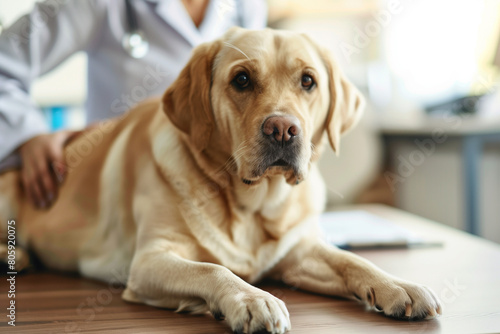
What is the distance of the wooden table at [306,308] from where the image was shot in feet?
2.94

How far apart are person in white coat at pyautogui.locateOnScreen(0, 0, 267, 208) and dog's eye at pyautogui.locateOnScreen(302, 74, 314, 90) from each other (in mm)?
778

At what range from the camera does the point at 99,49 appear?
189 centimetres

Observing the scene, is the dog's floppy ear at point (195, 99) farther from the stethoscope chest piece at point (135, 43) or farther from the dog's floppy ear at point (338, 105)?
the stethoscope chest piece at point (135, 43)

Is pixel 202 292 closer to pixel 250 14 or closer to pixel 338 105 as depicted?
pixel 338 105

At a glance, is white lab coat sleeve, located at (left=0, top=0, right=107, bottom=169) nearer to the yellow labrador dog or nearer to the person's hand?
the person's hand

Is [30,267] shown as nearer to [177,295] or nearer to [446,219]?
[177,295]

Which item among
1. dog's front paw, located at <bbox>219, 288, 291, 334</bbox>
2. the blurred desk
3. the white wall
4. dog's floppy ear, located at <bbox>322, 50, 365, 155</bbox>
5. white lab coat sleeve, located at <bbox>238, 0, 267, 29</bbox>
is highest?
white lab coat sleeve, located at <bbox>238, 0, 267, 29</bbox>

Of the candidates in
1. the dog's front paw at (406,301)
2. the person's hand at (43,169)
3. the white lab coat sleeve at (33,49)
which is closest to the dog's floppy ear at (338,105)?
the dog's front paw at (406,301)

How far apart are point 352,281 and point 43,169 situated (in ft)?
3.46

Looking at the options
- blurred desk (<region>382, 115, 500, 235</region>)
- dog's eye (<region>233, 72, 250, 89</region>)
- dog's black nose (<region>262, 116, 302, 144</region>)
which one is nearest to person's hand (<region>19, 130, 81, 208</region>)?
dog's eye (<region>233, 72, 250, 89</region>)

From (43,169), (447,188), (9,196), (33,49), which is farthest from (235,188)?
(447,188)

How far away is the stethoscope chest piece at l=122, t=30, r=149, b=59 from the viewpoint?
1814 millimetres

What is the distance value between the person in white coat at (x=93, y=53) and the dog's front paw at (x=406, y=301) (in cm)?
109

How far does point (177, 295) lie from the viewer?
990 millimetres
